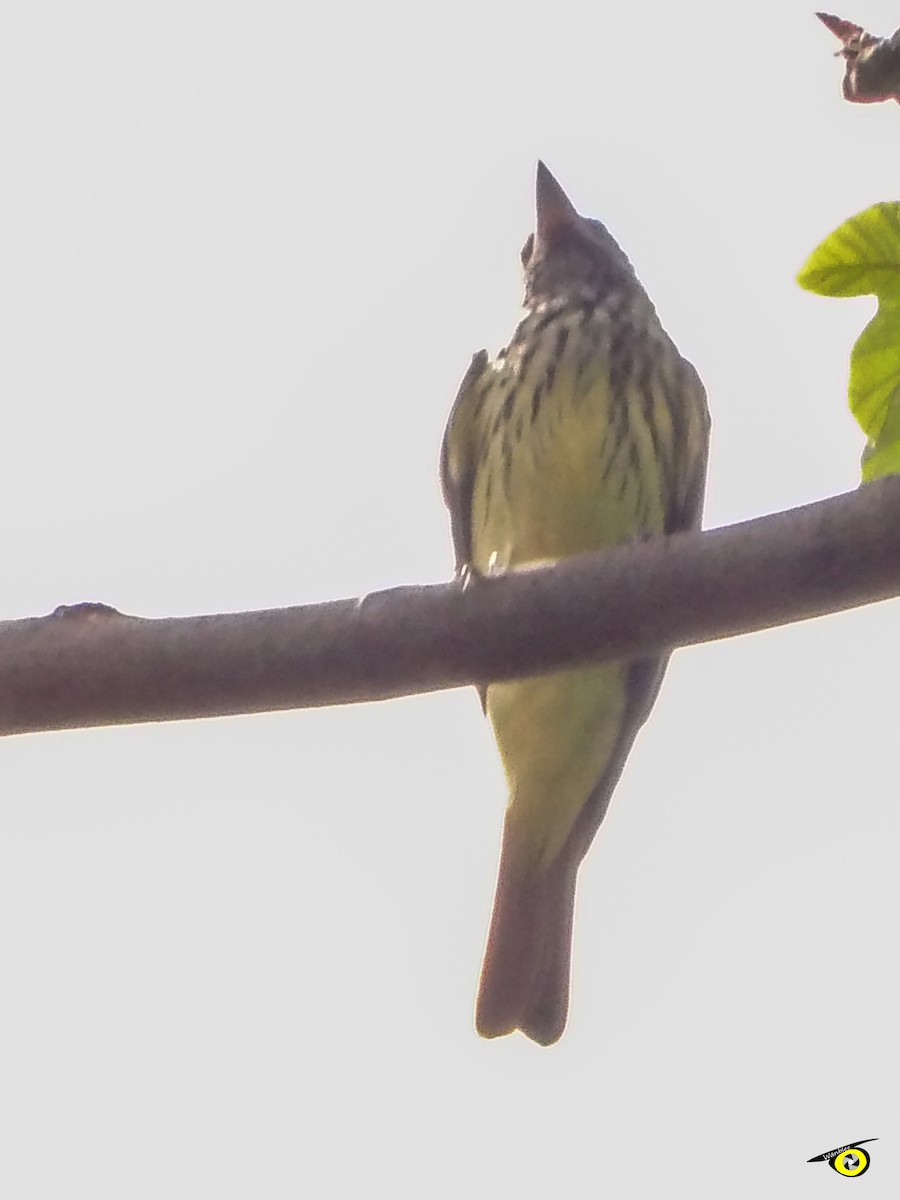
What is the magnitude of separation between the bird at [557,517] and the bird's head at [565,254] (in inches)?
10.5

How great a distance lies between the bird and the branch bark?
1.83m

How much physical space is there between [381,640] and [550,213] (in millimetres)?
3014

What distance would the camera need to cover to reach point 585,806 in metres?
4.28

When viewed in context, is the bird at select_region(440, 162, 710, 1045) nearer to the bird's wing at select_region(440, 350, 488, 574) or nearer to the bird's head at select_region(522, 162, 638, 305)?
the bird's wing at select_region(440, 350, 488, 574)

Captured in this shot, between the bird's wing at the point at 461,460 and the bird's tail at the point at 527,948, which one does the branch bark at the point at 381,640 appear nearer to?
the bird's wing at the point at 461,460

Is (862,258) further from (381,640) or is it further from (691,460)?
(691,460)

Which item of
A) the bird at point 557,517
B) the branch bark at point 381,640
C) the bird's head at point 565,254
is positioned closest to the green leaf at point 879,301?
the branch bark at point 381,640

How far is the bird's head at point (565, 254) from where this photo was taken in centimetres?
468

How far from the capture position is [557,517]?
390 centimetres

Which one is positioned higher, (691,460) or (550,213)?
(550,213)

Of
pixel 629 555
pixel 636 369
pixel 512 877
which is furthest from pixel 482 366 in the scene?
pixel 629 555

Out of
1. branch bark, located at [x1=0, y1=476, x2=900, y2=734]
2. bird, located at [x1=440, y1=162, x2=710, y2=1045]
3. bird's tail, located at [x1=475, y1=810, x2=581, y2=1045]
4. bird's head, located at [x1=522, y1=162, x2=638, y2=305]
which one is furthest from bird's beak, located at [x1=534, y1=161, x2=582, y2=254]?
branch bark, located at [x1=0, y1=476, x2=900, y2=734]

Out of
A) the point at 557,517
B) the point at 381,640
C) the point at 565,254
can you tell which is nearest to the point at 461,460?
the point at 557,517

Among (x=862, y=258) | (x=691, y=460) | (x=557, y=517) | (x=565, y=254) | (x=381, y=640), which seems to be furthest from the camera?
(x=565, y=254)
